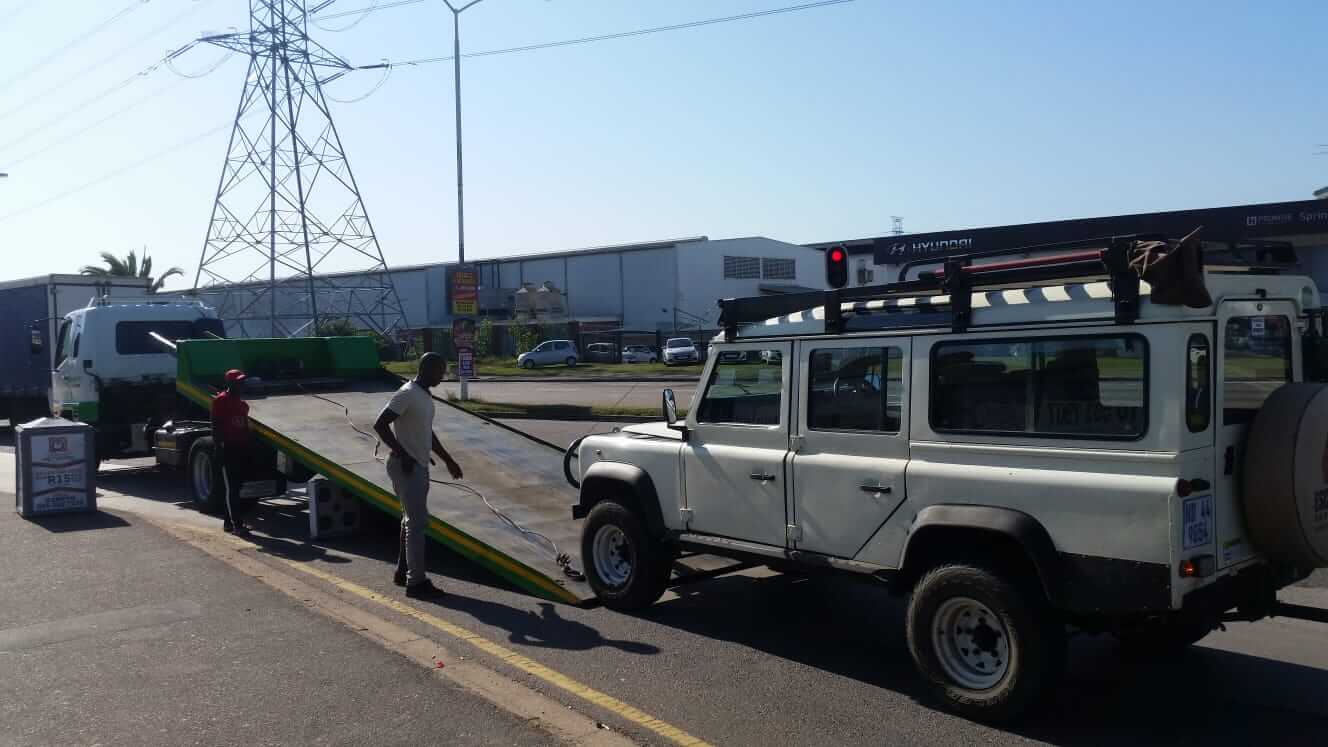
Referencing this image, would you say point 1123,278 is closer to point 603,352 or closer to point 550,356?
point 550,356

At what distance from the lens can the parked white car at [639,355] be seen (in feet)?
193

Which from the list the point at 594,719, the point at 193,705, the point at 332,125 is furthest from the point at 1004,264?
the point at 332,125

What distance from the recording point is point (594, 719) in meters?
5.49

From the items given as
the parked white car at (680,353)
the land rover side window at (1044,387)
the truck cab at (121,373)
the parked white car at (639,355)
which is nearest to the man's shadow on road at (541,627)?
the land rover side window at (1044,387)

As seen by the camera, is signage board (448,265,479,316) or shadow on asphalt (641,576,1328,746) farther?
signage board (448,265,479,316)

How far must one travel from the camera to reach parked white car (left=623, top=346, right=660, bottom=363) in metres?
59.0

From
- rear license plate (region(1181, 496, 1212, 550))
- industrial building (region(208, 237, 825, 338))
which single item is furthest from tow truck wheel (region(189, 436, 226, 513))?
industrial building (region(208, 237, 825, 338))

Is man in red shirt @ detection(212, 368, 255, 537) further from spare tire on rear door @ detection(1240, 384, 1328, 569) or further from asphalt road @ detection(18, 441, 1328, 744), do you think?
spare tire on rear door @ detection(1240, 384, 1328, 569)

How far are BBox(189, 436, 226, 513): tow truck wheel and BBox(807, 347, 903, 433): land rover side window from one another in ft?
28.2

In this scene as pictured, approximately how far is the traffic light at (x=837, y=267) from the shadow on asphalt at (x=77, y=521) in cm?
792

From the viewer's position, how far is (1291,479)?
497cm

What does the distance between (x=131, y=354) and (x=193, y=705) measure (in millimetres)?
11783

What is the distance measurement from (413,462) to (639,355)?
50960mm

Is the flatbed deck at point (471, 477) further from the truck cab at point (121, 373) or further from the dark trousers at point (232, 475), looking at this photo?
the truck cab at point (121, 373)
